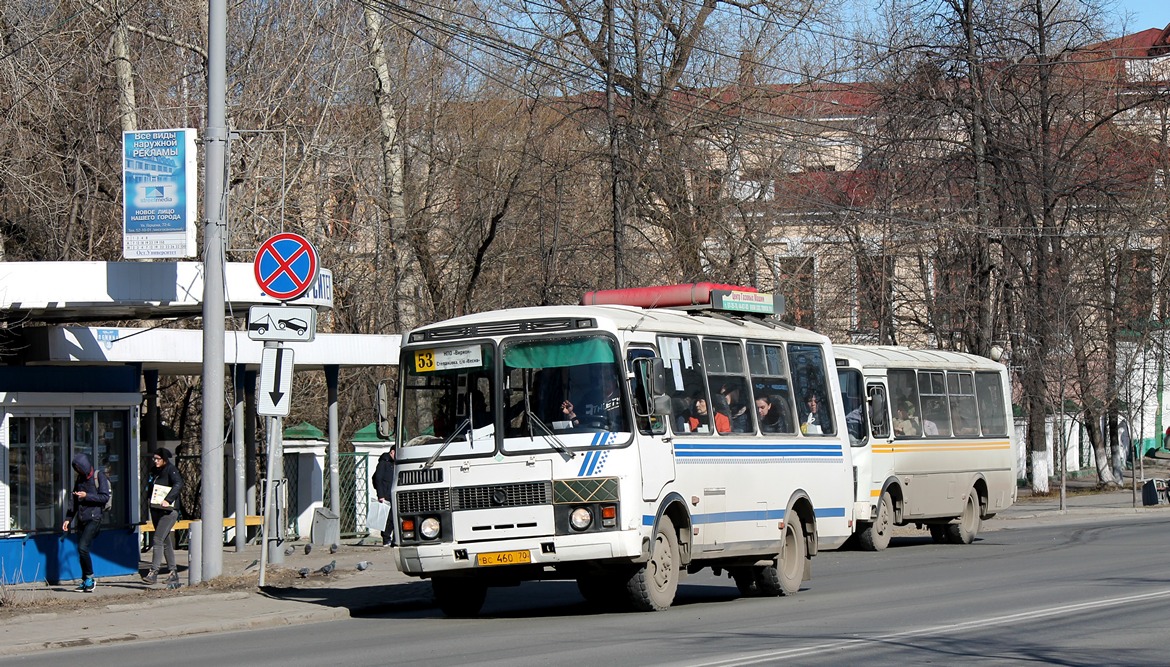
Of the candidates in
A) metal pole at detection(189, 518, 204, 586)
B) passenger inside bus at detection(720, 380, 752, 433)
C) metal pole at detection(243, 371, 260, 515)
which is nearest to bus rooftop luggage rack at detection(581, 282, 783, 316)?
passenger inside bus at detection(720, 380, 752, 433)

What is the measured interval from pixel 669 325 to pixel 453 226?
21306mm

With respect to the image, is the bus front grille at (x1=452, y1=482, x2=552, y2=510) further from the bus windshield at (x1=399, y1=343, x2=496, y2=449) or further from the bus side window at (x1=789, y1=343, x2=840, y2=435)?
the bus side window at (x1=789, y1=343, x2=840, y2=435)

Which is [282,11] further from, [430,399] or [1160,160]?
[1160,160]

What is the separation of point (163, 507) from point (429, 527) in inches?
224

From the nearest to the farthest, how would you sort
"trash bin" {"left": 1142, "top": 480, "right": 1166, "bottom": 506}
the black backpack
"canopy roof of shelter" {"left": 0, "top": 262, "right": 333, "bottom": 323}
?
"canopy roof of shelter" {"left": 0, "top": 262, "right": 333, "bottom": 323}, the black backpack, "trash bin" {"left": 1142, "top": 480, "right": 1166, "bottom": 506}

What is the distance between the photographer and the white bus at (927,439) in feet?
82.5

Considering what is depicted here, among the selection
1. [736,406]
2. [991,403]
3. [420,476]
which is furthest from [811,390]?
[991,403]

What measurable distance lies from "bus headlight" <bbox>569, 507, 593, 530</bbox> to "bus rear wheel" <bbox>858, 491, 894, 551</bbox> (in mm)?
12201

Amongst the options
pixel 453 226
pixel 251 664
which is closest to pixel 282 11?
pixel 453 226

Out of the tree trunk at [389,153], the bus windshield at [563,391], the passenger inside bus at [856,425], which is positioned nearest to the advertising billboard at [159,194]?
the bus windshield at [563,391]

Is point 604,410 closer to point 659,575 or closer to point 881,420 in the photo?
point 659,575

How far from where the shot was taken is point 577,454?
46.3 feet

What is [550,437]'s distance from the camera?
14.2 m

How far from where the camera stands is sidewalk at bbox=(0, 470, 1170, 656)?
14.0 m
